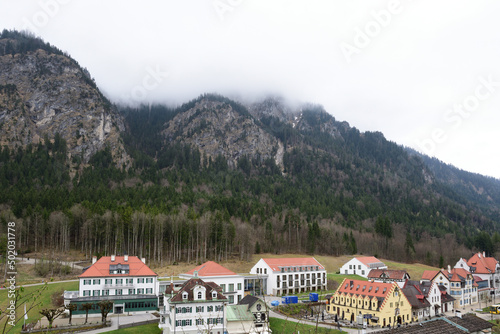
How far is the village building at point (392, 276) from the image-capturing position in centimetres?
6988

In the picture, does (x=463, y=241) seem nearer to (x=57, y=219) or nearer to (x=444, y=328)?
(x=444, y=328)

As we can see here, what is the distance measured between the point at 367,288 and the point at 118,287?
3805cm

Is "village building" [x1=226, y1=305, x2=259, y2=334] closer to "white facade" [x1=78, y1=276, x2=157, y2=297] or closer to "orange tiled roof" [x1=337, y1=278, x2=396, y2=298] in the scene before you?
"white facade" [x1=78, y1=276, x2=157, y2=297]

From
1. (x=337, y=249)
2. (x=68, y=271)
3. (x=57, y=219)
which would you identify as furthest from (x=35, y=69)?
(x=337, y=249)

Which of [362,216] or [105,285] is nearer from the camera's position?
[105,285]

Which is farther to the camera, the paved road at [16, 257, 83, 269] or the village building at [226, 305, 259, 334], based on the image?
the paved road at [16, 257, 83, 269]

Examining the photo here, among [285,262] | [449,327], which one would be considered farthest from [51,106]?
[449,327]

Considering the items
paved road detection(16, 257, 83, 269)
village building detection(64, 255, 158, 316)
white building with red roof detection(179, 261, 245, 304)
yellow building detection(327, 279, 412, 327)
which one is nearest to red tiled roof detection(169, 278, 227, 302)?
village building detection(64, 255, 158, 316)

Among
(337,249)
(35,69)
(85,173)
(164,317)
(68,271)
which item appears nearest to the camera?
(164,317)

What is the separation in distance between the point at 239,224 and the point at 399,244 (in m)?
56.7

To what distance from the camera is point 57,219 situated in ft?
270

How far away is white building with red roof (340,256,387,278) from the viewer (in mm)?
91688

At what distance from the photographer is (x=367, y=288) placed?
59.9 m

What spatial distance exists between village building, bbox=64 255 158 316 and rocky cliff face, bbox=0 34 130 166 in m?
108
